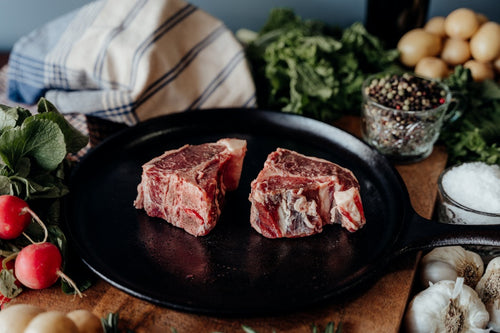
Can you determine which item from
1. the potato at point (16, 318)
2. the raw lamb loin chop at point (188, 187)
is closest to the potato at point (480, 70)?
the raw lamb loin chop at point (188, 187)

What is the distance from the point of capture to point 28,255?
71.2 inches

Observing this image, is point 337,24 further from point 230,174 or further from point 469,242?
point 469,242

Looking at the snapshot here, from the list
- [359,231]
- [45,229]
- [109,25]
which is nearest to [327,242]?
[359,231]

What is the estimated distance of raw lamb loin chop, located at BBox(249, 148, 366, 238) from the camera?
2061 mm

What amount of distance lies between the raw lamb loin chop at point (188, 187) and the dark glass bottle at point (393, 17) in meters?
1.70

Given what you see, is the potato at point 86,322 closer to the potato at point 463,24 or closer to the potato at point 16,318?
the potato at point 16,318

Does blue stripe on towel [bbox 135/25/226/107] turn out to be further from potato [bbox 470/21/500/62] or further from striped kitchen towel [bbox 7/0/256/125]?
potato [bbox 470/21/500/62]

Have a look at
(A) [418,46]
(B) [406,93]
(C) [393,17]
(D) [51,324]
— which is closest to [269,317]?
(D) [51,324]

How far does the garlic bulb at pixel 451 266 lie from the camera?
212cm

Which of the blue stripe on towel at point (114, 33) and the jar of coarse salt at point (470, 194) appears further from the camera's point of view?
the blue stripe on towel at point (114, 33)

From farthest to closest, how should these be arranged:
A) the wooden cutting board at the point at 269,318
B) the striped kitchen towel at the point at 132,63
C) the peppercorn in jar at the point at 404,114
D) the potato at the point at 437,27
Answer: the potato at the point at 437,27 → the striped kitchen towel at the point at 132,63 → the peppercorn in jar at the point at 404,114 → the wooden cutting board at the point at 269,318

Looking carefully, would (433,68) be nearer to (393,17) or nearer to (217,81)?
(393,17)

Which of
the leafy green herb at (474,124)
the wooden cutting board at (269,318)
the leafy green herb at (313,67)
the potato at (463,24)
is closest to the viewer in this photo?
the wooden cutting board at (269,318)

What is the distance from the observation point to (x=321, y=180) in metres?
2.11
